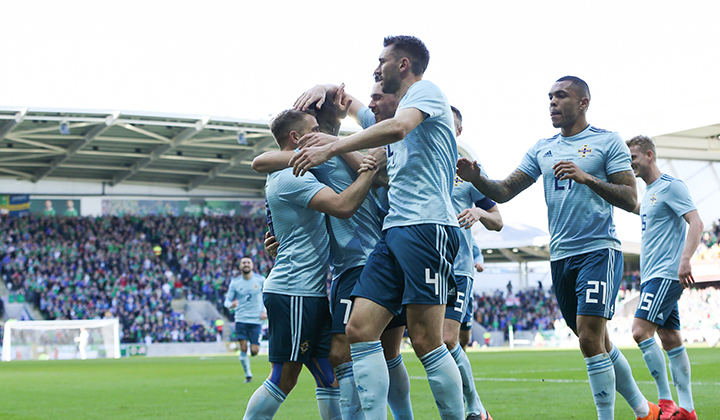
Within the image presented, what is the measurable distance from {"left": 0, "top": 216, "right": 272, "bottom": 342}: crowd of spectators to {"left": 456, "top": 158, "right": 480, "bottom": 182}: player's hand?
27.4 metres

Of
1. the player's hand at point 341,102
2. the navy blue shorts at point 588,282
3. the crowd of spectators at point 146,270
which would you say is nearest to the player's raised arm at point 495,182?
the navy blue shorts at point 588,282

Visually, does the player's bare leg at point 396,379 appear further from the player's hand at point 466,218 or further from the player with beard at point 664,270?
the player with beard at point 664,270

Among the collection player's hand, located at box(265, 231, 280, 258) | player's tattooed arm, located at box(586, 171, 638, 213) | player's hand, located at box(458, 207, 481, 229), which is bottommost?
player's hand, located at box(265, 231, 280, 258)

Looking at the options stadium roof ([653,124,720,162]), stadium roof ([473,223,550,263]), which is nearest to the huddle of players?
stadium roof ([473,223,550,263])

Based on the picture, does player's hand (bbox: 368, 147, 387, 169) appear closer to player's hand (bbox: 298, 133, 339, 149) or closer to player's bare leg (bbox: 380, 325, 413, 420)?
player's hand (bbox: 298, 133, 339, 149)

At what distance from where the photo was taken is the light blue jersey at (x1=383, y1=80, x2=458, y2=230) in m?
3.70

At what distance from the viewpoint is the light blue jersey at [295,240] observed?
161 inches

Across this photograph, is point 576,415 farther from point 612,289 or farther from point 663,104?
point 663,104

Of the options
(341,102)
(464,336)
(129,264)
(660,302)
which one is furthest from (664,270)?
(129,264)

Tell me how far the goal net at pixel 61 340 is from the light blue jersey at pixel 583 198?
25621mm

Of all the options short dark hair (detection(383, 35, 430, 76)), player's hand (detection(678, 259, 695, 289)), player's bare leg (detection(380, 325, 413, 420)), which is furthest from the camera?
player's hand (detection(678, 259, 695, 289))

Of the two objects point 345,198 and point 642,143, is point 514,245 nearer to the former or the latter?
point 642,143

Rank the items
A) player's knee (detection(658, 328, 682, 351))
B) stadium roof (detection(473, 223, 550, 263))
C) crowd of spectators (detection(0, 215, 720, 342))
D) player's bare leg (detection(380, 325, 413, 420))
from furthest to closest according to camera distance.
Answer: stadium roof (detection(473, 223, 550, 263))
crowd of spectators (detection(0, 215, 720, 342))
player's knee (detection(658, 328, 682, 351))
player's bare leg (detection(380, 325, 413, 420))

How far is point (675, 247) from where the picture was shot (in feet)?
18.9
